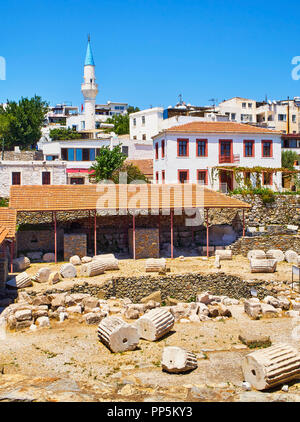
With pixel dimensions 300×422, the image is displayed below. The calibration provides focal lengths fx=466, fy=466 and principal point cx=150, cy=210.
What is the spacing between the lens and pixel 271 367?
12.2 m

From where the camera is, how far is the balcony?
38594 mm

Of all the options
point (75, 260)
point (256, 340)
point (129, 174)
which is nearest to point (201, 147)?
point (129, 174)

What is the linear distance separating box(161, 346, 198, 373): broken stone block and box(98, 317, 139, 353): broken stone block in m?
2.07

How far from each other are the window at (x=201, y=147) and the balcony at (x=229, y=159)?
1466mm

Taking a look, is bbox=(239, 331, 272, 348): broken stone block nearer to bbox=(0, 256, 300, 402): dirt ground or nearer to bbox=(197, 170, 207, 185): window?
bbox=(0, 256, 300, 402): dirt ground

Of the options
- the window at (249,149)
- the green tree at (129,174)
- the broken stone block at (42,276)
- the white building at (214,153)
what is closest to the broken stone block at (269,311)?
the broken stone block at (42,276)

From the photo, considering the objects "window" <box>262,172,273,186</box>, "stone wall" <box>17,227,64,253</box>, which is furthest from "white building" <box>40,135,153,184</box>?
"window" <box>262,172,273,186</box>

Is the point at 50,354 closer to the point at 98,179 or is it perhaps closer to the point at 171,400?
the point at 171,400

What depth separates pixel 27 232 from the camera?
28.6 meters

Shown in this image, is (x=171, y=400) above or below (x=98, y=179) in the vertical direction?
below

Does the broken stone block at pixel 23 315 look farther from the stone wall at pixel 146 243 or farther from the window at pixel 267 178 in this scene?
the window at pixel 267 178

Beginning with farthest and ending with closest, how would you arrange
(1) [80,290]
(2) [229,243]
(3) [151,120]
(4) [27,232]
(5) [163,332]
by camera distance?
(3) [151,120] → (2) [229,243] → (4) [27,232] → (1) [80,290] → (5) [163,332]

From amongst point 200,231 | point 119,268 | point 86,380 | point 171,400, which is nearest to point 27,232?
point 119,268
